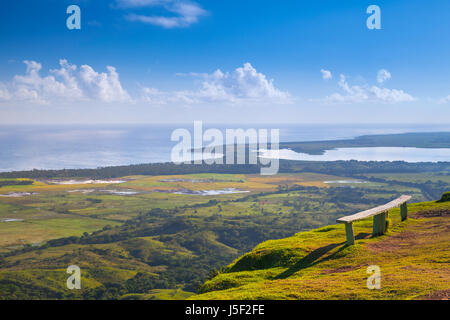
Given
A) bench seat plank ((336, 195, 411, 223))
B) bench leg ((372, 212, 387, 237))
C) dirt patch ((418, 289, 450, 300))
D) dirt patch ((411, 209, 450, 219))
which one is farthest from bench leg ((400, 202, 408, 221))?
dirt patch ((418, 289, 450, 300))

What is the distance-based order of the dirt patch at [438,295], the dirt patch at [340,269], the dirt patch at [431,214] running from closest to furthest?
the dirt patch at [438,295], the dirt patch at [340,269], the dirt patch at [431,214]

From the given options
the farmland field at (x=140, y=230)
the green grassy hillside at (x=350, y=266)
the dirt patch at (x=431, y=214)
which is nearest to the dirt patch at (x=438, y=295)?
the green grassy hillside at (x=350, y=266)

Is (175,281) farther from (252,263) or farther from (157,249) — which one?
(252,263)

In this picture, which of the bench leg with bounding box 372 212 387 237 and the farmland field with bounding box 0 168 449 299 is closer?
the bench leg with bounding box 372 212 387 237

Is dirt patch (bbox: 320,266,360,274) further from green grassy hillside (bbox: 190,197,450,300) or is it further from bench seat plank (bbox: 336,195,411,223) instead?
bench seat plank (bbox: 336,195,411,223)

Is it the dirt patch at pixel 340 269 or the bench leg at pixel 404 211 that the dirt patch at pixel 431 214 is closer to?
the bench leg at pixel 404 211

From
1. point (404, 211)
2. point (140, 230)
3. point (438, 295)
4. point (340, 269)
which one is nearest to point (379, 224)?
point (404, 211)
